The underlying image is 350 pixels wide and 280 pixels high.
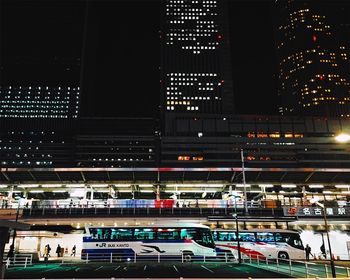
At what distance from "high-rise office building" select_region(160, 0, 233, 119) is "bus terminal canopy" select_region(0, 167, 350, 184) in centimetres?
11474

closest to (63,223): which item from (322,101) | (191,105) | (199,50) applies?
(191,105)

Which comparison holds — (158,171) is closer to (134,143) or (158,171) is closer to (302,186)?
(302,186)

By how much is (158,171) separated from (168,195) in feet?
37.1

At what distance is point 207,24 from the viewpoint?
179 meters

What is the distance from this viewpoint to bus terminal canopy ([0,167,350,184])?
35312 mm

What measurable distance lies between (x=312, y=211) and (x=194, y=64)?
5418 inches

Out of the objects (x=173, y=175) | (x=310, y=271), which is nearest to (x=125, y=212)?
(x=173, y=175)

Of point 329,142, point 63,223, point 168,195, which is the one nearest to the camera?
point 63,223

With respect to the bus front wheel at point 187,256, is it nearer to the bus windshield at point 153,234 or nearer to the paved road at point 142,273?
the bus windshield at point 153,234

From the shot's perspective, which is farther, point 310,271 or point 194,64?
point 194,64

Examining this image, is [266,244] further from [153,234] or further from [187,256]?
[153,234]

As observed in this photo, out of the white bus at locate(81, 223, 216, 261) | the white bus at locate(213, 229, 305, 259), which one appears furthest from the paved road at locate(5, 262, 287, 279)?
the white bus at locate(213, 229, 305, 259)

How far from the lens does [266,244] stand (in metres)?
27.5

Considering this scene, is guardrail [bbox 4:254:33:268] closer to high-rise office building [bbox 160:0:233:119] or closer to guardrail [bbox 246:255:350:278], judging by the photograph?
guardrail [bbox 246:255:350:278]
